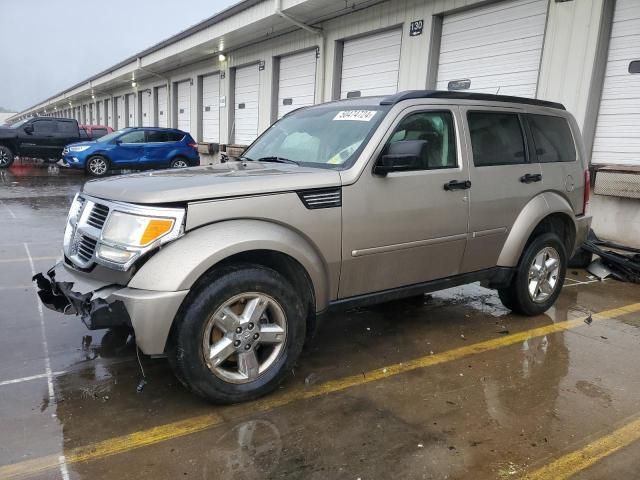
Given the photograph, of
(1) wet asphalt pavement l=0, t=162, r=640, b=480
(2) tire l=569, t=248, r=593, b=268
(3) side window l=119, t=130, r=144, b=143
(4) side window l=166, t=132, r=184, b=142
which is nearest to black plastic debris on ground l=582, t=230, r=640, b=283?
(2) tire l=569, t=248, r=593, b=268

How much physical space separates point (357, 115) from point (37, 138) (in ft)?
59.4

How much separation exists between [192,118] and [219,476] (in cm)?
2103

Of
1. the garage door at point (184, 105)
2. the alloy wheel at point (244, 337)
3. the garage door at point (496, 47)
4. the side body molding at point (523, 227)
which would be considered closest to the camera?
the alloy wheel at point (244, 337)

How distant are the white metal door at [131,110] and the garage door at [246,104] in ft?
48.4

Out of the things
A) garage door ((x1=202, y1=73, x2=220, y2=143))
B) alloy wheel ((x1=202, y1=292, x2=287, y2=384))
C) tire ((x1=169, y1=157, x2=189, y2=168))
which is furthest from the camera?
garage door ((x1=202, y1=73, x2=220, y2=143))

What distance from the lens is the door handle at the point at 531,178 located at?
4.45 meters

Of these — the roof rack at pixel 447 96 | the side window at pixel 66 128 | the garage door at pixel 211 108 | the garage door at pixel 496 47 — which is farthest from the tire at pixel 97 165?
the roof rack at pixel 447 96

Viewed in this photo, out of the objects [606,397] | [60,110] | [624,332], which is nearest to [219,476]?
[606,397]

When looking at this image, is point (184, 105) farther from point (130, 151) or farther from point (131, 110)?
point (131, 110)

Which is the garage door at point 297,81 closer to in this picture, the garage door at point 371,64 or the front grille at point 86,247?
the garage door at point 371,64

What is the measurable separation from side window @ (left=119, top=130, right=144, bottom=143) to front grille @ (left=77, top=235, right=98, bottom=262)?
47.9 feet

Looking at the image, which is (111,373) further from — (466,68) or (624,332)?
(466,68)

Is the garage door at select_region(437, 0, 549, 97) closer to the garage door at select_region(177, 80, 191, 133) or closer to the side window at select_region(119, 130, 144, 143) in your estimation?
the side window at select_region(119, 130, 144, 143)

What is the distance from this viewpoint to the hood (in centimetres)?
288
